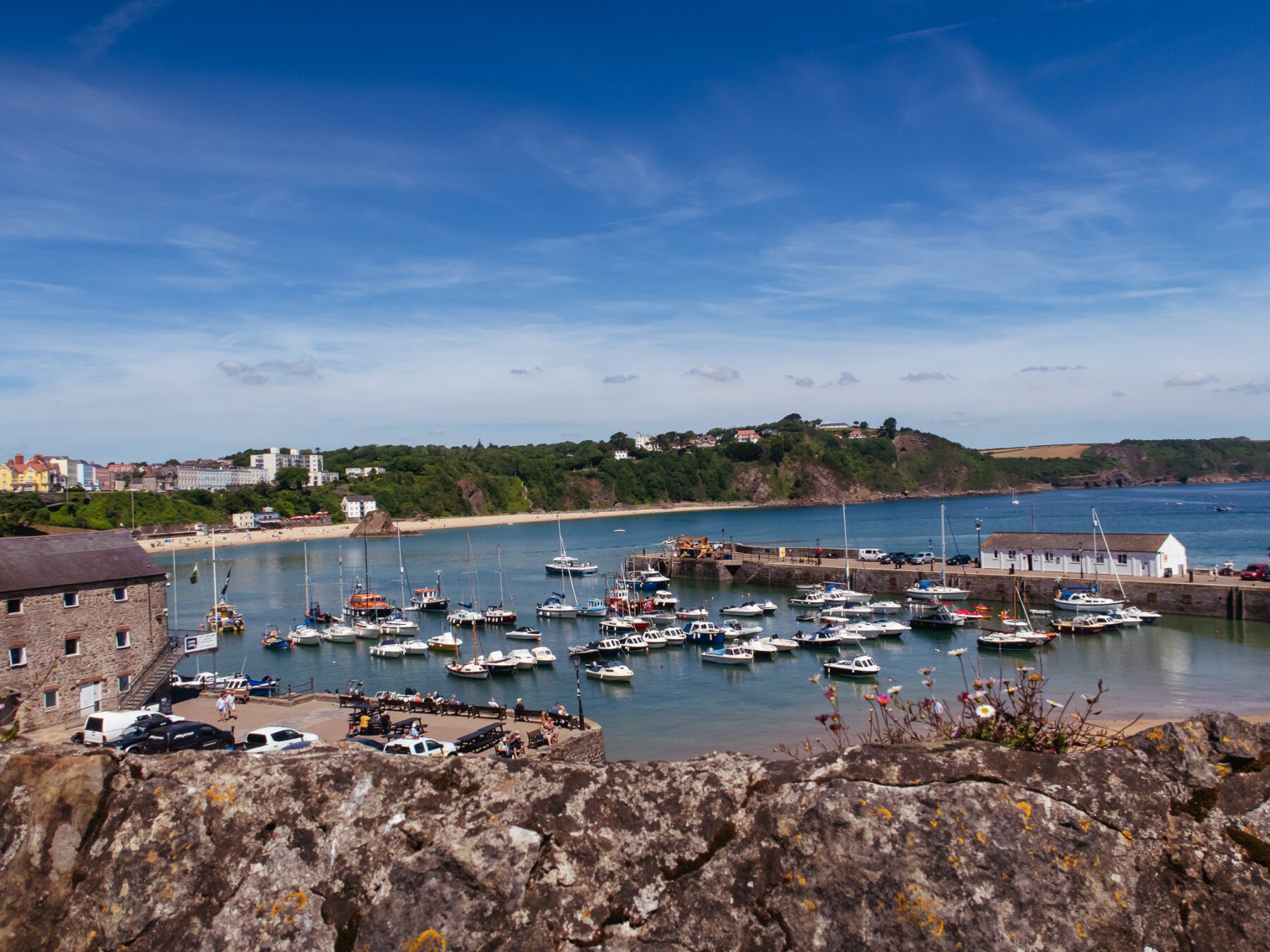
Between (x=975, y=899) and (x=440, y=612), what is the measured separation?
74.2 meters

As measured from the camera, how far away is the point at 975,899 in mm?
3449

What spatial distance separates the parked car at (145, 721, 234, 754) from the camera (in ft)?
62.2

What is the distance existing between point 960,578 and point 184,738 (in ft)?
196

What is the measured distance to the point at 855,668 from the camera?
145 feet

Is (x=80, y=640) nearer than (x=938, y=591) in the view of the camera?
Yes

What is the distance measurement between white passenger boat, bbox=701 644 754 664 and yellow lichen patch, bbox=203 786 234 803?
4544cm

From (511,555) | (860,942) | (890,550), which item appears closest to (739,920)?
(860,942)

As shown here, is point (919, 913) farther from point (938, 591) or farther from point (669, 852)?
point (938, 591)

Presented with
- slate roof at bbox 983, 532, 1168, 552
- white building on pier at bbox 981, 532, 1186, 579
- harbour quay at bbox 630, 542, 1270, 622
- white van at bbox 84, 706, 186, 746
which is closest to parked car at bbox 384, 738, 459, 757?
white van at bbox 84, 706, 186, 746

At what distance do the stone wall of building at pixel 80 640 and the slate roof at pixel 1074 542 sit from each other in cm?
5966

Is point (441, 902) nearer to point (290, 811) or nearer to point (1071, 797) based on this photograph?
point (290, 811)

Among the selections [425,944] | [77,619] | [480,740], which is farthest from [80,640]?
[425,944]

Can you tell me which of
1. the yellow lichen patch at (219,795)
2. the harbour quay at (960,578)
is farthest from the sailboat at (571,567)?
the yellow lichen patch at (219,795)

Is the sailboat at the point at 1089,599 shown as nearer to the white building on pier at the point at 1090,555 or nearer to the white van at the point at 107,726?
the white building on pier at the point at 1090,555
